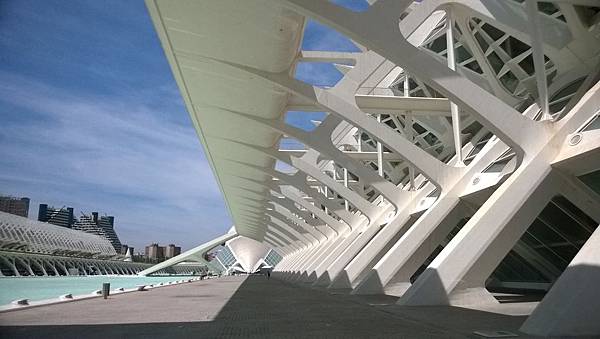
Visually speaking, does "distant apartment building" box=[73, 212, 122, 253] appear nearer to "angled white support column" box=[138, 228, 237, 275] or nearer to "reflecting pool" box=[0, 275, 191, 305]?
"angled white support column" box=[138, 228, 237, 275]

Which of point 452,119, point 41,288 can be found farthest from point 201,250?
point 452,119

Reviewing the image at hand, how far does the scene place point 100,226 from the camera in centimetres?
12988

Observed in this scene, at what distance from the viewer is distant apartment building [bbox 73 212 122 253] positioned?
402ft

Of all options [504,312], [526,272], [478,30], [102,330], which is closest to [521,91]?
[478,30]

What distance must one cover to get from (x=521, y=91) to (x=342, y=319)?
32.1 ft

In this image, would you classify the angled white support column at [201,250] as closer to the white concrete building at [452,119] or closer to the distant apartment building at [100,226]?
the distant apartment building at [100,226]

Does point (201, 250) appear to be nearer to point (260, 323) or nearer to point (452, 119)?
point (452, 119)

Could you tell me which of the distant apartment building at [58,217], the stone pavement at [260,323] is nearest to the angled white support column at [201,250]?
the distant apartment building at [58,217]

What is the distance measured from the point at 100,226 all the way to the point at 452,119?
420 feet

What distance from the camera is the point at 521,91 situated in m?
14.7

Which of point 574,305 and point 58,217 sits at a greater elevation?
point 58,217

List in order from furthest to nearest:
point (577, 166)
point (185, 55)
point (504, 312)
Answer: point (185, 55)
point (577, 166)
point (504, 312)

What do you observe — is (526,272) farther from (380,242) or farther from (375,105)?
(375,105)

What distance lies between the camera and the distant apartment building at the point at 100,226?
122619mm
